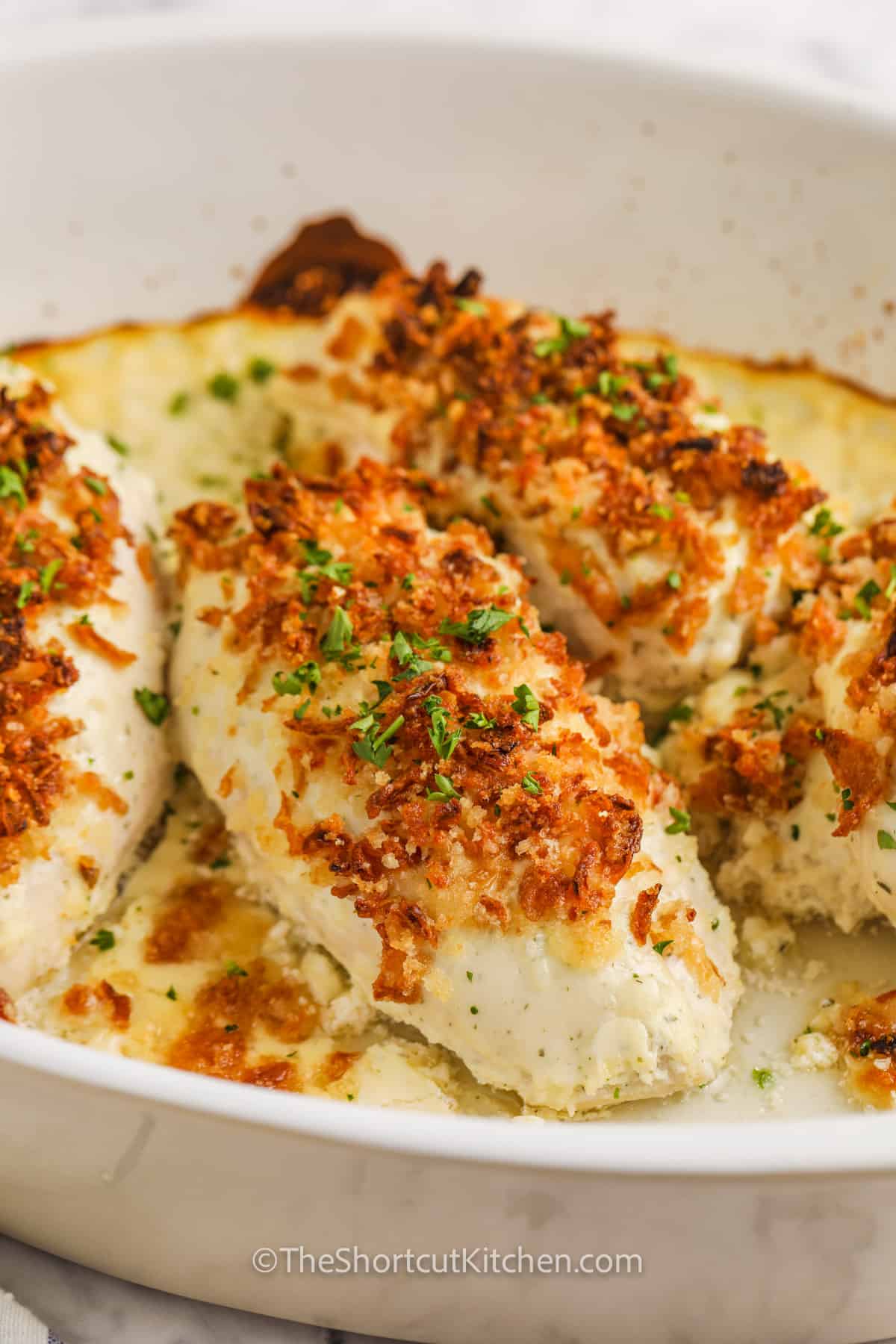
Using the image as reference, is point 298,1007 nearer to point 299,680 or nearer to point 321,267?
point 299,680

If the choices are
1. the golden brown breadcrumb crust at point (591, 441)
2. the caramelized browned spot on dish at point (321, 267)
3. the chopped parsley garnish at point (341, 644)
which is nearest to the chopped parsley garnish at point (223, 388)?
the caramelized browned spot on dish at point (321, 267)

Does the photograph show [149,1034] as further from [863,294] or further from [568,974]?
[863,294]

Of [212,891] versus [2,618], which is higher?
[2,618]

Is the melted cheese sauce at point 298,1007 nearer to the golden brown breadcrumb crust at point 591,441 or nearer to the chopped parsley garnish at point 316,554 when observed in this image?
the golden brown breadcrumb crust at point 591,441

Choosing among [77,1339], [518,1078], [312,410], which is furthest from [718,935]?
[312,410]

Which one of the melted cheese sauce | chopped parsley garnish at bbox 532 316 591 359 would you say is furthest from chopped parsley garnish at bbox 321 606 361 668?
chopped parsley garnish at bbox 532 316 591 359

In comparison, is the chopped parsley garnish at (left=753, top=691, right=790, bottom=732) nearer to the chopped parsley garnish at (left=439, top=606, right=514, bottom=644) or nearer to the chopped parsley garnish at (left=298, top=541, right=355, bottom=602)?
the chopped parsley garnish at (left=439, top=606, right=514, bottom=644)
